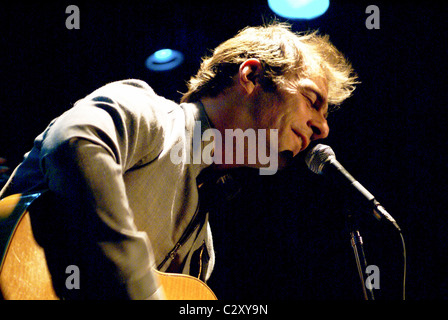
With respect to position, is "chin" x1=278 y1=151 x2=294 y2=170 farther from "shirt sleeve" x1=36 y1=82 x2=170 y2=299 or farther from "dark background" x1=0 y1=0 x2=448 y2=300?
"shirt sleeve" x1=36 y1=82 x2=170 y2=299

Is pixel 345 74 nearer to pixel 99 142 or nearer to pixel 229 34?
pixel 229 34

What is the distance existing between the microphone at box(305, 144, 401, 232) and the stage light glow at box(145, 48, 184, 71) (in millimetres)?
1513

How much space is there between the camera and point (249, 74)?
1.39 meters

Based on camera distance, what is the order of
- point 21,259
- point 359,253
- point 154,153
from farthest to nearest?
point 359,253 → point 154,153 → point 21,259

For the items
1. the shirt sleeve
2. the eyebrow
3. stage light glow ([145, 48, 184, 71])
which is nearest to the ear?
the eyebrow

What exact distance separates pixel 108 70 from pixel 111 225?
6.15ft

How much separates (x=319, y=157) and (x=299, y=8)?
4.62ft

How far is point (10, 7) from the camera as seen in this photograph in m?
1.79

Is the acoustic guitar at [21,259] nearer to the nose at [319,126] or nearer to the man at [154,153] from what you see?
the man at [154,153]

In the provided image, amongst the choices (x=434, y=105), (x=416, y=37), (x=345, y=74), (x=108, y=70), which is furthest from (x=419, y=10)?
(x=108, y=70)

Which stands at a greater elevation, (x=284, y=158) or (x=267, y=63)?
(x=267, y=63)

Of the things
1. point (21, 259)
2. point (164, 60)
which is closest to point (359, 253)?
point (21, 259)

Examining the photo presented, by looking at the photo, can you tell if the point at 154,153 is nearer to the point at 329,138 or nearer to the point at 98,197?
the point at 98,197

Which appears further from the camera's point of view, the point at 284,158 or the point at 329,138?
the point at 329,138
